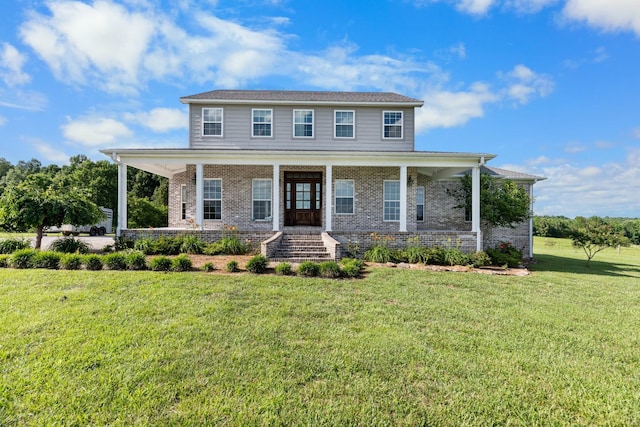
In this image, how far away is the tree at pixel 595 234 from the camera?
12.8m

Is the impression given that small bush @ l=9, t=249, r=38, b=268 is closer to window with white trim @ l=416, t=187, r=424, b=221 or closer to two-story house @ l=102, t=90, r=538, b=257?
two-story house @ l=102, t=90, r=538, b=257

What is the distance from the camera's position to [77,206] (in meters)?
11.5

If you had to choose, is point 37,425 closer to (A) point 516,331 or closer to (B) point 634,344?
(A) point 516,331

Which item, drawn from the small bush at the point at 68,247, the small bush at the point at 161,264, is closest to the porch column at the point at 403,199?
the small bush at the point at 161,264

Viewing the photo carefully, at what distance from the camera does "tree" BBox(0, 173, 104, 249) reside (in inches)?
419

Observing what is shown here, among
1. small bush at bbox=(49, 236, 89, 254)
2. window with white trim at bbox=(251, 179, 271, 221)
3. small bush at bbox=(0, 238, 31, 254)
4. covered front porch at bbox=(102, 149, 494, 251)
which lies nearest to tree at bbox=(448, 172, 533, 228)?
covered front porch at bbox=(102, 149, 494, 251)

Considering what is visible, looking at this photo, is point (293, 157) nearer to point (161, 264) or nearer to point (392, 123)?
point (392, 123)

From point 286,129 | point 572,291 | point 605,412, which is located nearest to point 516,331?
point 605,412

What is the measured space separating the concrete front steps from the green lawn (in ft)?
12.5

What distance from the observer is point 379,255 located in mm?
10836

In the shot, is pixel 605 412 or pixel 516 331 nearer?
pixel 605 412

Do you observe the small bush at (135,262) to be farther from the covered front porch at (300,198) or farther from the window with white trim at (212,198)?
the window with white trim at (212,198)

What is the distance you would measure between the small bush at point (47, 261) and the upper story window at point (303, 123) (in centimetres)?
999

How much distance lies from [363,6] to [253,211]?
364 inches
